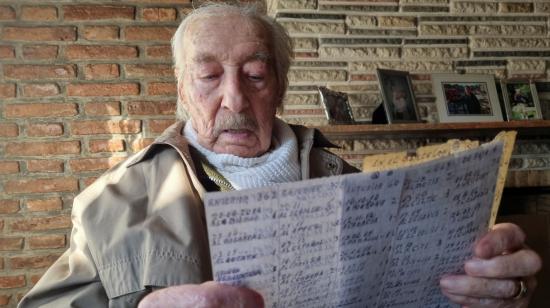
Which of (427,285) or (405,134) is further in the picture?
(405,134)

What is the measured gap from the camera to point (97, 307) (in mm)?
834

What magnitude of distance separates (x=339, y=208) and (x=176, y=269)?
14.6 inches

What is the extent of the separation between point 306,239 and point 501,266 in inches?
13.5

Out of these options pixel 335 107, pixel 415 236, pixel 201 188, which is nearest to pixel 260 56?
pixel 201 188

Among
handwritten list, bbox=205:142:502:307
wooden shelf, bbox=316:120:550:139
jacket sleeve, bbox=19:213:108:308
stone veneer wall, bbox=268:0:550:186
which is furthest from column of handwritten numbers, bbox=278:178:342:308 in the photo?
stone veneer wall, bbox=268:0:550:186

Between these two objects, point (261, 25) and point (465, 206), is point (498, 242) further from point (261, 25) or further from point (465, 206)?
point (261, 25)

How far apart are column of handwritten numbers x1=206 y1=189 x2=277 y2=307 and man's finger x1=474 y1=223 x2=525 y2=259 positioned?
1.12ft

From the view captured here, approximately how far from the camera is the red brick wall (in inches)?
90.9

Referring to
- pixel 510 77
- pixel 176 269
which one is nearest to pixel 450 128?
pixel 510 77

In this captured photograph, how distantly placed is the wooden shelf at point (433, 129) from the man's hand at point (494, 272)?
1.33m

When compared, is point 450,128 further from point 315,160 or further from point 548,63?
point 315,160

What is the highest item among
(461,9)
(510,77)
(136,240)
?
(461,9)

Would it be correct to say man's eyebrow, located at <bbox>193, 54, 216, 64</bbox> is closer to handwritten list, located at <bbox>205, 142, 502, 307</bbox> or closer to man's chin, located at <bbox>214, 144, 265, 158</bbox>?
man's chin, located at <bbox>214, 144, 265, 158</bbox>

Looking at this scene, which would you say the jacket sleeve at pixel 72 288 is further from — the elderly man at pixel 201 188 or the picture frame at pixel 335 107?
the picture frame at pixel 335 107
